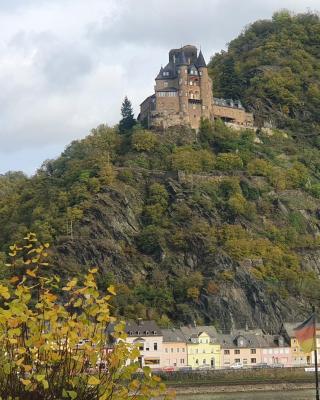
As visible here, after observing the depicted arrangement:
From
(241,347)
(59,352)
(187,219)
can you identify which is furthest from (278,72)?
(59,352)

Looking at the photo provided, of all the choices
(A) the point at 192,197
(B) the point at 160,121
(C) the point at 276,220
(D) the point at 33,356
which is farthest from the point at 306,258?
(D) the point at 33,356

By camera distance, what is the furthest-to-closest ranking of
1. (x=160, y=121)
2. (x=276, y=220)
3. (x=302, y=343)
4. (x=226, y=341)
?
1. (x=160, y=121)
2. (x=276, y=220)
3. (x=226, y=341)
4. (x=302, y=343)

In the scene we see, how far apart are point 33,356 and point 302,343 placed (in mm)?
13379

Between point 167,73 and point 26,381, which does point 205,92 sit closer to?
point 167,73

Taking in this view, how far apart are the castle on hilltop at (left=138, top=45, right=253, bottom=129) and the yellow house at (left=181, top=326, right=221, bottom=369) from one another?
105ft

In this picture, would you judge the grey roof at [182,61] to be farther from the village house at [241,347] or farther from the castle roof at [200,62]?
the village house at [241,347]

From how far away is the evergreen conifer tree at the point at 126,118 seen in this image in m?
103

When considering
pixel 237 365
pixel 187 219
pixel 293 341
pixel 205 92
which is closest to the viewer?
pixel 237 365

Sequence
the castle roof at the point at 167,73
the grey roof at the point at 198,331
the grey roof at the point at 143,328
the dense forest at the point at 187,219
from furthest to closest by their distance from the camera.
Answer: the castle roof at the point at 167,73 < the dense forest at the point at 187,219 < the grey roof at the point at 198,331 < the grey roof at the point at 143,328

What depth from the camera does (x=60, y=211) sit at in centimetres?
8806

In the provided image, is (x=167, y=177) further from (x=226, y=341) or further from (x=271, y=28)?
(x=271, y=28)

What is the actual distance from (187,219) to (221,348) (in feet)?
Answer: 52.9

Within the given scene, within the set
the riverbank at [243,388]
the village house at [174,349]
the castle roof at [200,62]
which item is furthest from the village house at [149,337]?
the castle roof at [200,62]

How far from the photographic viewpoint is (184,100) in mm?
101375
